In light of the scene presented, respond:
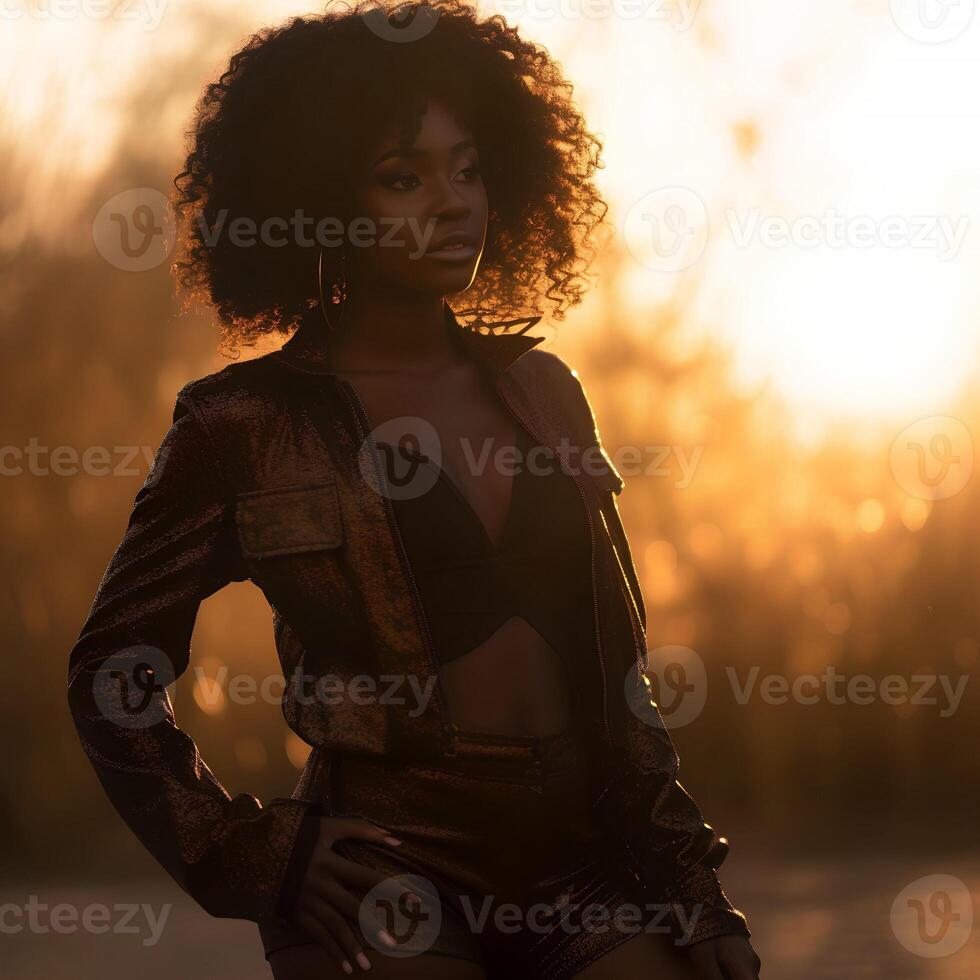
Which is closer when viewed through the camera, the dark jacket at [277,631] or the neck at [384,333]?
the dark jacket at [277,631]

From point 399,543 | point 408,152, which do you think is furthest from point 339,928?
point 408,152

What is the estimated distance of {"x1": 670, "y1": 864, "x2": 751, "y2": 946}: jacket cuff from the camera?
237 cm

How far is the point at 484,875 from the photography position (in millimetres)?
2275

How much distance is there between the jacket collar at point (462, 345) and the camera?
245cm
